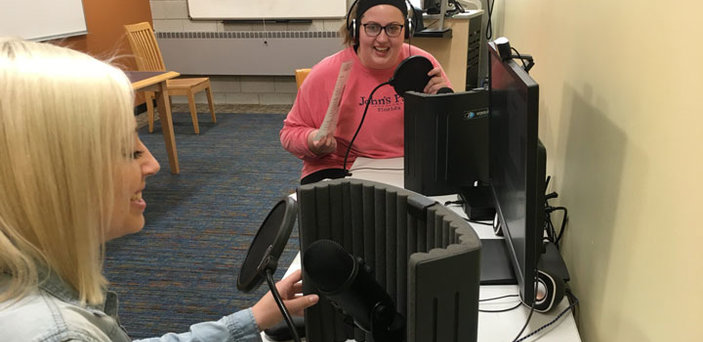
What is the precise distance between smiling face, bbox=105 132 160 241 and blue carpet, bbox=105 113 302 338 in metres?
0.51

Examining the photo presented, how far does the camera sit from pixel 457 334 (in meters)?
0.66

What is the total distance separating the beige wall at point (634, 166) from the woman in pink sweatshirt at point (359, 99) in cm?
66

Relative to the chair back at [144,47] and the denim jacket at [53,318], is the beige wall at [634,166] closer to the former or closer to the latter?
the denim jacket at [53,318]

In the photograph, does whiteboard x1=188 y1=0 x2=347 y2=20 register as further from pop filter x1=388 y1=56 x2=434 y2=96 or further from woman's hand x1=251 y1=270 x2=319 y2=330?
woman's hand x1=251 y1=270 x2=319 y2=330

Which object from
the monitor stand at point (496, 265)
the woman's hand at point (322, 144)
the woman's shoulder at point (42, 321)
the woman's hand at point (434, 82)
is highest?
the woman's hand at point (434, 82)

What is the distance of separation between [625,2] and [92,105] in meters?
0.83

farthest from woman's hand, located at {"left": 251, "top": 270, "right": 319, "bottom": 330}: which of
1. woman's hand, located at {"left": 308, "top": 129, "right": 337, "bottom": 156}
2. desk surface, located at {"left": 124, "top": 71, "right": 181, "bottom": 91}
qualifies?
desk surface, located at {"left": 124, "top": 71, "right": 181, "bottom": 91}

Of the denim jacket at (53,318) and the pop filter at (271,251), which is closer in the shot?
the denim jacket at (53,318)

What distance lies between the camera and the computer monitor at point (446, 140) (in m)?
1.36

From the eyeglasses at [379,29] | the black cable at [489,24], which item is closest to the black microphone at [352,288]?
the eyeglasses at [379,29]

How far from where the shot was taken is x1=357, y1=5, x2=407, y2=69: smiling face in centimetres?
184

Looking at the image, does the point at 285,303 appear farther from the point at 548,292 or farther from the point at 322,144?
the point at 322,144

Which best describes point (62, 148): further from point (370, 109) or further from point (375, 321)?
point (370, 109)

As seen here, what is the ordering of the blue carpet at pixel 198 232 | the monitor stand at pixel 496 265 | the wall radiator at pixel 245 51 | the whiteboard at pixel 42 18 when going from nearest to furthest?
the monitor stand at pixel 496 265 → the blue carpet at pixel 198 232 → the whiteboard at pixel 42 18 → the wall radiator at pixel 245 51
